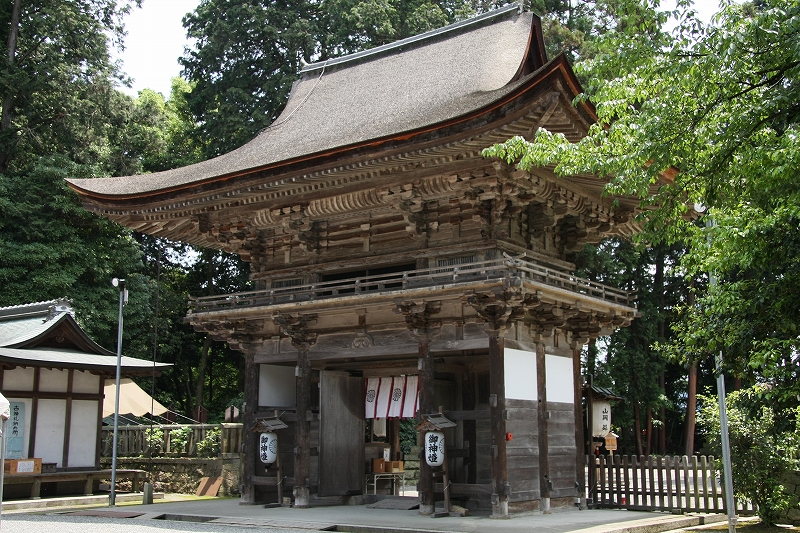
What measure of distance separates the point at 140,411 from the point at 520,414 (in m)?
17.2

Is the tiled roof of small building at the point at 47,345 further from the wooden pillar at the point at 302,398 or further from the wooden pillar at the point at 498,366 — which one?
the wooden pillar at the point at 498,366

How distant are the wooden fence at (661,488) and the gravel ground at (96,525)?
711 cm

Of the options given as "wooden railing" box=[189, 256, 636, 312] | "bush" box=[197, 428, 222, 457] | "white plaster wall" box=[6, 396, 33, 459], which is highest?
"wooden railing" box=[189, 256, 636, 312]

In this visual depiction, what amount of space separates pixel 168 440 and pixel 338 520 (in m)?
10.4

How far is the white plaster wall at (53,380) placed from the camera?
18797mm

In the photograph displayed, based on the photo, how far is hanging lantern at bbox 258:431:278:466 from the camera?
648 inches

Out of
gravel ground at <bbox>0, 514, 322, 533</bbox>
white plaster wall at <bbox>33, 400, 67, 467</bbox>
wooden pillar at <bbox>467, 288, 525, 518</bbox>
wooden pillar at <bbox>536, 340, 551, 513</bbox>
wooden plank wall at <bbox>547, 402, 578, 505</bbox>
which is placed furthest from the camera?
white plaster wall at <bbox>33, 400, 67, 467</bbox>

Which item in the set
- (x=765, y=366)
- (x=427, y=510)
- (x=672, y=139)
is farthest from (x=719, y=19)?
(x=427, y=510)

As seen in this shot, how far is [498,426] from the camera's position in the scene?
45.7 feet

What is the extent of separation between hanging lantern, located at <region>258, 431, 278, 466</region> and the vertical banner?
5.93 meters

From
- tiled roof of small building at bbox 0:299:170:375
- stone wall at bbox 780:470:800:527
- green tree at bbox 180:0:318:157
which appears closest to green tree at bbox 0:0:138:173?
green tree at bbox 180:0:318:157

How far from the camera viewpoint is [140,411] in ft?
89.2

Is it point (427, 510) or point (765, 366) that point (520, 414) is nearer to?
point (427, 510)

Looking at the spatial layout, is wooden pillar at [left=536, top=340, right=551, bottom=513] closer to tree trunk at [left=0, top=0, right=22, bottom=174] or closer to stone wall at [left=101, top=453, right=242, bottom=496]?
stone wall at [left=101, top=453, right=242, bottom=496]
